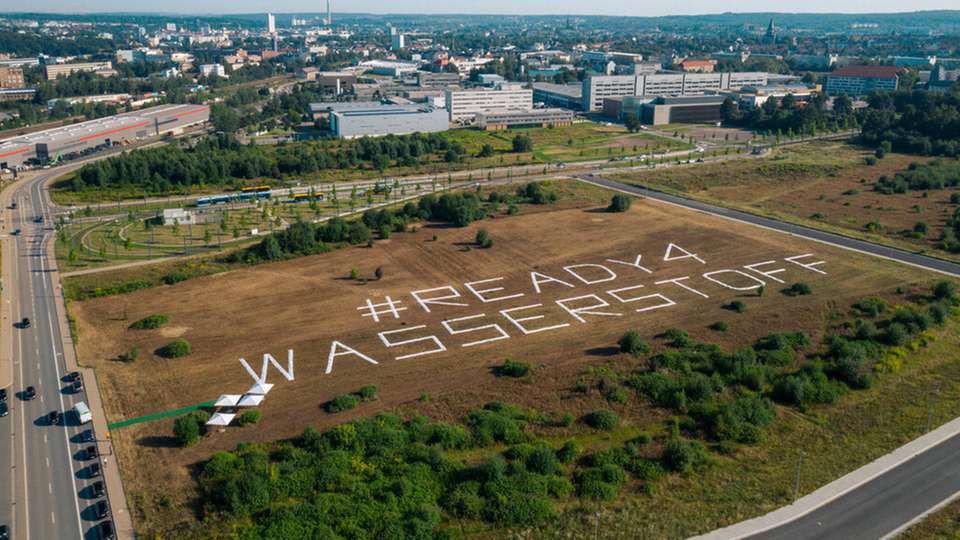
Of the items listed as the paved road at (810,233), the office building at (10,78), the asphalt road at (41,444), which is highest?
the office building at (10,78)

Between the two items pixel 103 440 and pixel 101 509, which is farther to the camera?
pixel 103 440

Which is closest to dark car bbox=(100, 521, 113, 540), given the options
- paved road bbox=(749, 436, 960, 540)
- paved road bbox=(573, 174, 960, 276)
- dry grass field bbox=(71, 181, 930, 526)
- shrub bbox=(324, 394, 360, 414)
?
dry grass field bbox=(71, 181, 930, 526)

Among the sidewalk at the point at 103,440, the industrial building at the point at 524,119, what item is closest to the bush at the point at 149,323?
the sidewalk at the point at 103,440

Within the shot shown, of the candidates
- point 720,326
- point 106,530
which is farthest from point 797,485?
point 106,530

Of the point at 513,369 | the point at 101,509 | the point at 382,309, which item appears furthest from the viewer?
the point at 382,309

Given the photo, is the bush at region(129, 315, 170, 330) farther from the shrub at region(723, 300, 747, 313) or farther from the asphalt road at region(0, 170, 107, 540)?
the shrub at region(723, 300, 747, 313)

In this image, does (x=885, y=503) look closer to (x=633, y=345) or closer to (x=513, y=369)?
(x=633, y=345)

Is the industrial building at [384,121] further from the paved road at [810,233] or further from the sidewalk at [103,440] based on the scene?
the sidewalk at [103,440]

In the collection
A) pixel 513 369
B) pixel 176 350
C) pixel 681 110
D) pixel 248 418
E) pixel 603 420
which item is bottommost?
pixel 248 418
